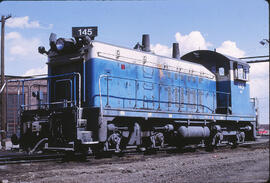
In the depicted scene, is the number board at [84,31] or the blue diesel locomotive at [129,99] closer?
the blue diesel locomotive at [129,99]

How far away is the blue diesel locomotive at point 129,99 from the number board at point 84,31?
0.03m

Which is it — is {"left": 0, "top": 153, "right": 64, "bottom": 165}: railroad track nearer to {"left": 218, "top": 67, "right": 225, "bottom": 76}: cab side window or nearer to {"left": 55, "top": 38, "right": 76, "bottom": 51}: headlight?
{"left": 55, "top": 38, "right": 76, "bottom": 51}: headlight

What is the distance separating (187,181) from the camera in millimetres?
5617

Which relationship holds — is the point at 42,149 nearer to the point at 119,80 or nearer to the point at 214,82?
the point at 119,80

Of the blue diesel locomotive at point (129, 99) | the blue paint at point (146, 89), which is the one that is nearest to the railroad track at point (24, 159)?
the blue diesel locomotive at point (129, 99)

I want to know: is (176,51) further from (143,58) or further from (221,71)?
(143,58)

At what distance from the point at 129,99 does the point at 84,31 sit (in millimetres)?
2594

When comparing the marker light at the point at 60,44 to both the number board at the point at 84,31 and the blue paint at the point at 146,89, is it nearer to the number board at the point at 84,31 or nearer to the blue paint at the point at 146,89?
the number board at the point at 84,31

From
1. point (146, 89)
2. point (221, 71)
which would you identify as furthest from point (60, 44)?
point (221, 71)

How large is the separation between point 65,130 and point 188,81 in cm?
607

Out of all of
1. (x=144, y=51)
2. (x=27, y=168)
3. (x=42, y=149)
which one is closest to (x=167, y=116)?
(x=144, y=51)

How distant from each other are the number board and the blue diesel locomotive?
0.10ft

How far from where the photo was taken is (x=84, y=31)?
1027 cm

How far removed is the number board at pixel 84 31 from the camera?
10195 mm
